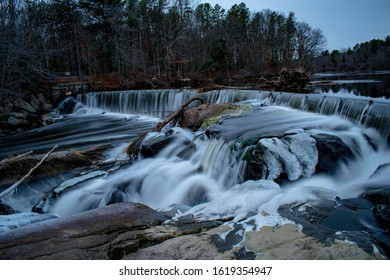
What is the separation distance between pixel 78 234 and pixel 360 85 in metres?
11.6

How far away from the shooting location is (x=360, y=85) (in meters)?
10.7

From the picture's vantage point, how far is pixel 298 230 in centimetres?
191

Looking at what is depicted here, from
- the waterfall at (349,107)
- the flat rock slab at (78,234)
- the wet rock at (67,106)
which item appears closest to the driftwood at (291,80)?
the waterfall at (349,107)

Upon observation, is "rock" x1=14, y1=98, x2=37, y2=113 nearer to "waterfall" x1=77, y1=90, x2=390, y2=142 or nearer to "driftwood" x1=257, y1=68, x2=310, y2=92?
"waterfall" x1=77, y1=90, x2=390, y2=142

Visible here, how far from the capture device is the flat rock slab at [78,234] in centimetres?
196

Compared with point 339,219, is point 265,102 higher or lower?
higher

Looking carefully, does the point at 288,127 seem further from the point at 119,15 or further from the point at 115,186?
the point at 119,15

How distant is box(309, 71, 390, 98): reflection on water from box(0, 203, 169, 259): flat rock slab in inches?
310

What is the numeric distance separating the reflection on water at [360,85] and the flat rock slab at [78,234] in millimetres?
7870

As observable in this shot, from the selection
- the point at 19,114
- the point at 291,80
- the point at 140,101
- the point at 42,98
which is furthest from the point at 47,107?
the point at 291,80

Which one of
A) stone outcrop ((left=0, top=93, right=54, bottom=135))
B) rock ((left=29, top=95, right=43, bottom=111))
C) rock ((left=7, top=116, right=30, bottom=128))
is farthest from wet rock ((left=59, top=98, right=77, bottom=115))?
rock ((left=7, top=116, right=30, bottom=128))

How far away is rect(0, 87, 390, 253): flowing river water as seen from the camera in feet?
9.28

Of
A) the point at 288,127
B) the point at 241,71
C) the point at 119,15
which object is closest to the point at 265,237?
the point at 288,127

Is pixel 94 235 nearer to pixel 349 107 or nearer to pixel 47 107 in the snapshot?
pixel 349 107
